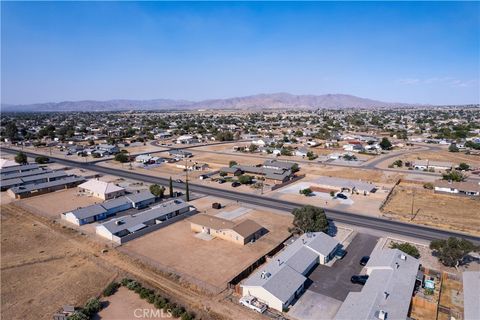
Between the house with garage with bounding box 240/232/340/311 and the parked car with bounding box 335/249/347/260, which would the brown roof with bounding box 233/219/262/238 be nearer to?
the house with garage with bounding box 240/232/340/311

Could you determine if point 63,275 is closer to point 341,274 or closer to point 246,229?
point 246,229

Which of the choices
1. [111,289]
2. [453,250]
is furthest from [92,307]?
[453,250]

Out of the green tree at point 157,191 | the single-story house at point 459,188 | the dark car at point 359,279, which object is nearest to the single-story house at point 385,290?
the dark car at point 359,279

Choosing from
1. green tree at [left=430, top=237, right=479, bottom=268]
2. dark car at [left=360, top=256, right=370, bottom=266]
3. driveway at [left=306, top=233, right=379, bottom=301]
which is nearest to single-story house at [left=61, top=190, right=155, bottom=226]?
driveway at [left=306, top=233, right=379, bottom=301]

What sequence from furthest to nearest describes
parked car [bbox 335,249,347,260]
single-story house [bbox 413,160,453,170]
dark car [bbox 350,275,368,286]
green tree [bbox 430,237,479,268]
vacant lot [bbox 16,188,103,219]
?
single-story house [bbox 413,160,453,170] < vacant lot [bbox 16,188,103,219] < parked car [bbox 335,249,347,260] < green tree [bbox 430,237,479,268] < dark car [bbox 350,275,368,286]

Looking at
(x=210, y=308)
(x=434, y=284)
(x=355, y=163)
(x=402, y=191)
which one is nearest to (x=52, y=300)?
(x=210, y=308)
